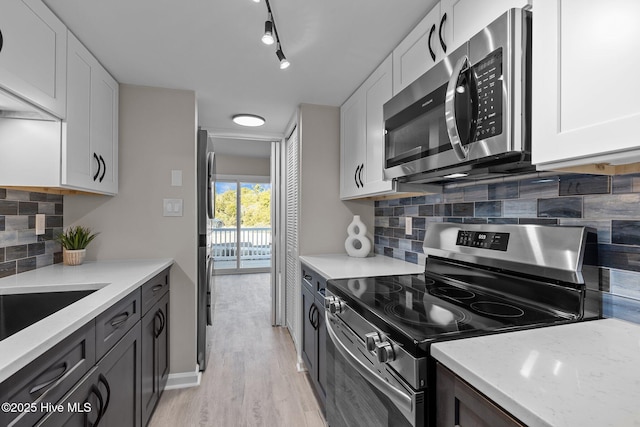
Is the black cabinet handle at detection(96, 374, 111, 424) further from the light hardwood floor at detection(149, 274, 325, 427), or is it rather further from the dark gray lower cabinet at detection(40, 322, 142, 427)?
the light hardwood floor at detection(149, 274, 325, 427)

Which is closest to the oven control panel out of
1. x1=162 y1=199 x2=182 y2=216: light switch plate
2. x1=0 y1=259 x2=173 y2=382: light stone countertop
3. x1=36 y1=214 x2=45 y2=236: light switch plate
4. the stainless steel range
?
the stainless steel range

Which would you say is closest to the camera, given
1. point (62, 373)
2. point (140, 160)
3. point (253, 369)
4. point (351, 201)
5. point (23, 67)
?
point (62, 373)

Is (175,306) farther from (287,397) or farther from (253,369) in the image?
(287,397)

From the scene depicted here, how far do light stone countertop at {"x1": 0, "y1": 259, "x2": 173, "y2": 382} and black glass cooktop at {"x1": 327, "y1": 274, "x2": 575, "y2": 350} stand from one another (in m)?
0.95

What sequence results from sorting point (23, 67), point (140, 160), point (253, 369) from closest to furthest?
point (23, 67) < point (140, 160) < point (253, 369)

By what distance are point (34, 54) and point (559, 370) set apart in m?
2.14

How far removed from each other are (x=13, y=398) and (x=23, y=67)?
50.5 inches

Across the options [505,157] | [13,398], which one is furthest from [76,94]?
[505,157]

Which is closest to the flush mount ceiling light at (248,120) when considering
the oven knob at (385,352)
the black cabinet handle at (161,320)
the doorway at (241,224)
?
the black cabinet handle at (161,320)

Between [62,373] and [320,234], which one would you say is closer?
[62,373]

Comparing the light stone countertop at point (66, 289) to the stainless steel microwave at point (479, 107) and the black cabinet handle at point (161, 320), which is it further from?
the stainless steel microwave at point (479, 107)

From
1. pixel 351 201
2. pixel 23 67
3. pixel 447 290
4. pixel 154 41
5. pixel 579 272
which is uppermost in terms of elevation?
pixel 154 41

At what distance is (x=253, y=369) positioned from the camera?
2570 millimetres

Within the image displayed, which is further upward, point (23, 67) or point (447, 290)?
point (23, 67)
